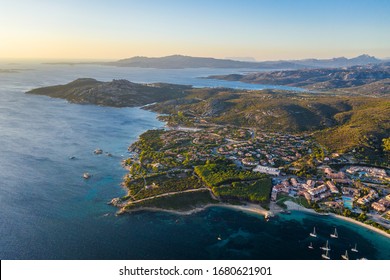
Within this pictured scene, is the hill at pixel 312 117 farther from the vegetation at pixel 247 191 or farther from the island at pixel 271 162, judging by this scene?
the vegetation at pixel 247 191

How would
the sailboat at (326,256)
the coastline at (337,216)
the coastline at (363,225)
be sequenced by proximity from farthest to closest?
the coastline at (337,216), the coastline at (363,225), the sailboat at (326,256)

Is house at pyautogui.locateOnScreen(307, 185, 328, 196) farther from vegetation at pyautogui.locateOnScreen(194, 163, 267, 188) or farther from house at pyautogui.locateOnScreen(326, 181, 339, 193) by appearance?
vegetation at pyautogui.locateOnScreen(194, 163, 267, 188)

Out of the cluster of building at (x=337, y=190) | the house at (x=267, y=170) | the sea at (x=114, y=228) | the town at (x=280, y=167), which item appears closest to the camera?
the sea at (x=114, y=228)

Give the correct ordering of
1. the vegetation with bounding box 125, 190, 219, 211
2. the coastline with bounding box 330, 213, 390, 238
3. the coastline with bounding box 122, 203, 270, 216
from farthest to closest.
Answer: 1. the vegetation with bounding box 125, 190, 219, 211
2. the coastline with bounding box 122, 203, 270, 216
3. the coastline with bounding box 330, 213, 390, 238

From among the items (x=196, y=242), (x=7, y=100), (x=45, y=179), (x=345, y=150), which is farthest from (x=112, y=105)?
(x=196, y=242)

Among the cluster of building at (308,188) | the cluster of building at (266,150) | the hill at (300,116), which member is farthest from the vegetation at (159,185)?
the hill at (300,116)

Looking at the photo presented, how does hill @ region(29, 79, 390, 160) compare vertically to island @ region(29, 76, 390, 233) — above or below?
above

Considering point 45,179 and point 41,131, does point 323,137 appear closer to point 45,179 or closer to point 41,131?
point 45,179

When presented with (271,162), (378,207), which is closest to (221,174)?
(271,162)

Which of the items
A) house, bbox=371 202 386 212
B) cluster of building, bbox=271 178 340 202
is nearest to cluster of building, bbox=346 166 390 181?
cluster of building, bbox=271 178 340 202

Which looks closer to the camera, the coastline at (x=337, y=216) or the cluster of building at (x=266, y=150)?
the coastline at (x=337, y=216)
